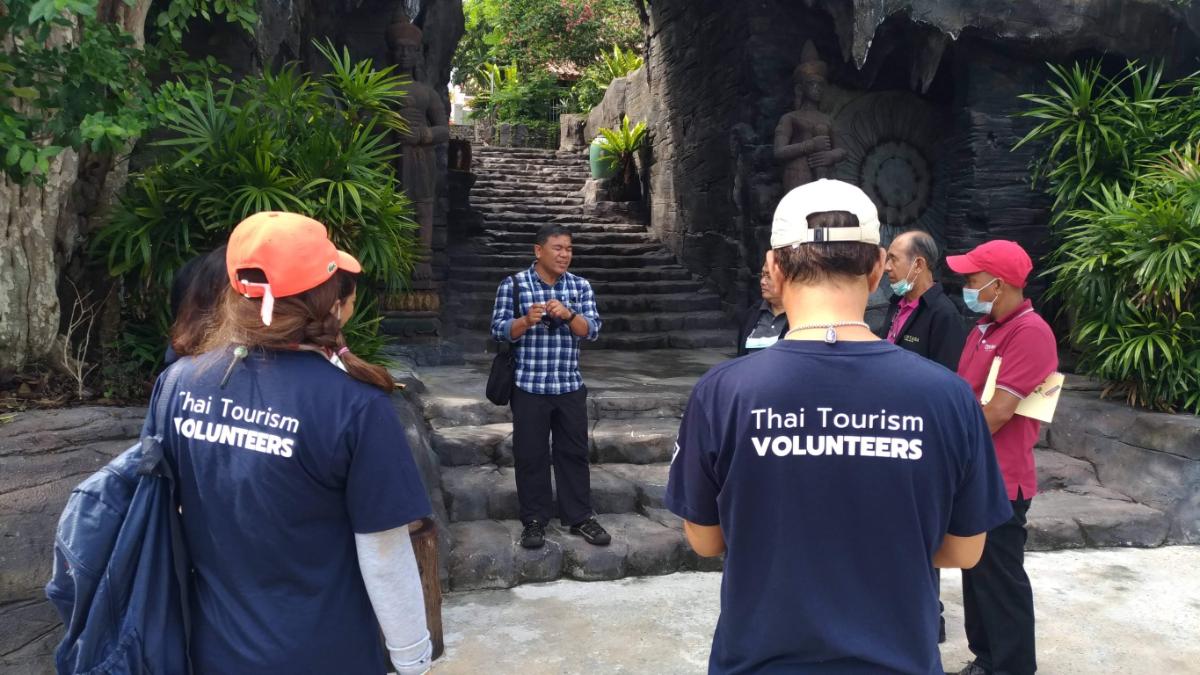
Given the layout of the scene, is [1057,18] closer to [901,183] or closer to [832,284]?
[901,183]

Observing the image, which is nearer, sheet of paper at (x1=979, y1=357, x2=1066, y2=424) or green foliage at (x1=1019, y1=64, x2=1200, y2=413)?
sheet of paper at (x1=979, y1=357, x2=1066, y2=424)

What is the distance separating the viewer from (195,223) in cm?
412

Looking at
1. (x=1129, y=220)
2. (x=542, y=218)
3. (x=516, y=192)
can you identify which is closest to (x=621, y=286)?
(x=542, y=218)

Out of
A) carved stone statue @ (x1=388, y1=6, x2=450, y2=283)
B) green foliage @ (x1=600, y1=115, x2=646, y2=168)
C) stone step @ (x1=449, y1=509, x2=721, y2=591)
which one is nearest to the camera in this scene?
stone step @ (x1=449, y1=509, x2=721, y2=591)

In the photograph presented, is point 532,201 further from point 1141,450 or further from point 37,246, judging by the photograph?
point 37,246

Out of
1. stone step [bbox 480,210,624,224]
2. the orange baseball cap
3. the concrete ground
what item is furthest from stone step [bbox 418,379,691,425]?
stone step [bbox 480,210,624,224]

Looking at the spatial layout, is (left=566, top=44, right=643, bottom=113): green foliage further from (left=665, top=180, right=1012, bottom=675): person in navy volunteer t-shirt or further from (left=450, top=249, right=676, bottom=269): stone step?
(left=665, top=180, right=1012, bottom=675): person in navy volunteer t-shirt

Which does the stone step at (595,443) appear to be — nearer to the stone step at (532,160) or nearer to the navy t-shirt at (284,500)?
the navy t-shirt at (284,500)

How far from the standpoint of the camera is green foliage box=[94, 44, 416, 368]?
3992 mm

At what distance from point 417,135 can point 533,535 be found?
4186 millimetres

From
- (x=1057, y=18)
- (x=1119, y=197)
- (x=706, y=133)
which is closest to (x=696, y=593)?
(x=1119, y=197)

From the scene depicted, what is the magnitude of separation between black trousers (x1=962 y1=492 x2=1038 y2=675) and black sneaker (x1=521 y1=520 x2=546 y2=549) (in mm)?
1881

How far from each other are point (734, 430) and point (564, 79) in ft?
63.4

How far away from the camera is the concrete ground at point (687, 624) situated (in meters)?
3.21
